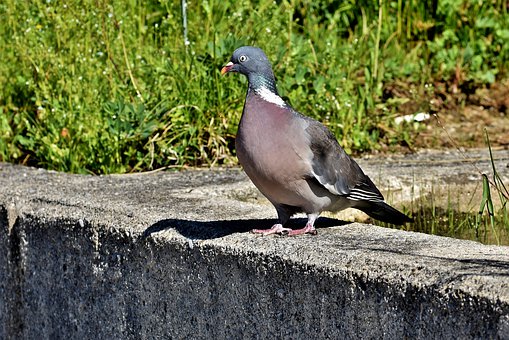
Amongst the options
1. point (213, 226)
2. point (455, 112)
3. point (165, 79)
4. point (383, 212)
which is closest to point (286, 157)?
point (213, 226)

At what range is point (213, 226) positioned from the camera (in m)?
3.46

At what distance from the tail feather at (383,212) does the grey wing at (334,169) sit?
49 mm

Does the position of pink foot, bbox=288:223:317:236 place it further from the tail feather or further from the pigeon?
the tail feather

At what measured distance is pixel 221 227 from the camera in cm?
345

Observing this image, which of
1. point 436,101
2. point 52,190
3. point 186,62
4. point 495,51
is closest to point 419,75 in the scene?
point 436,101

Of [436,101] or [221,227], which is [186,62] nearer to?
[436,101]

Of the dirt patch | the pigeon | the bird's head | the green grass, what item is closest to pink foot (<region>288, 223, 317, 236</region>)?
the pigeon

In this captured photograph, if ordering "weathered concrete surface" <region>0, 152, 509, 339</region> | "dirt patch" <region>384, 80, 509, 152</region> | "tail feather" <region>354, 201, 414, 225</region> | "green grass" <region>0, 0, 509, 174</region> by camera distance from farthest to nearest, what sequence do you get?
1. "dirt patch" <region>384, 80, 509, 152</region>
2. "green grass" <region>0, 0, 509, 174</region>
3. "tail feather" <region>354, 201, 414, 225</region>
4. "weathered concrete surface" <region>0, 152, 509, 339</region>

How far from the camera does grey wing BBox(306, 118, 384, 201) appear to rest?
3418 mm

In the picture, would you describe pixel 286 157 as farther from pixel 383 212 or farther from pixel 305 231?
pixel 383 212

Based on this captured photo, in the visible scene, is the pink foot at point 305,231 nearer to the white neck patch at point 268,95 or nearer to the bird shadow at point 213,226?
the bird shadow at point 213,226

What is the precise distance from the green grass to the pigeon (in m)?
1.83

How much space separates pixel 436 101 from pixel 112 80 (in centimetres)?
216

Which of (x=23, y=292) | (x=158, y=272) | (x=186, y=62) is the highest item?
(x=186, y=62)
